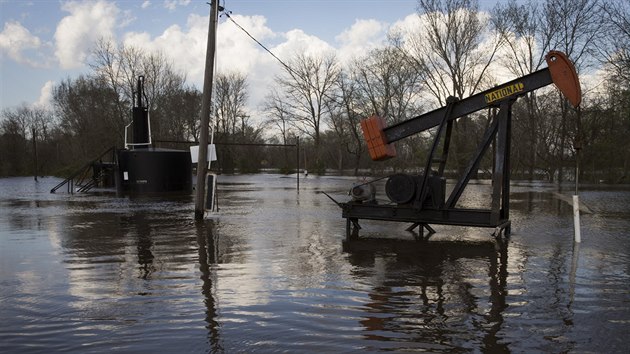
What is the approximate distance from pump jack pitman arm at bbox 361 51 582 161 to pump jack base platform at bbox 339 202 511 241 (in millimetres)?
1097

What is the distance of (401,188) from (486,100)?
2326 millimetres

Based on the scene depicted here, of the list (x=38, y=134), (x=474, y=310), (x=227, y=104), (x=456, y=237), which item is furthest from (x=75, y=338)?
(x=38, y=134)

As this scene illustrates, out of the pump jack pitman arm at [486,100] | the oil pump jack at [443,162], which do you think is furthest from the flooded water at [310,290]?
the pump jack pitman arm at [486,100]

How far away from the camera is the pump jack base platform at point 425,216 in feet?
30.2

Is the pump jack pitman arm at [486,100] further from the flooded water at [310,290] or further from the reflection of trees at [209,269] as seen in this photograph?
the reflection of trees at [209,269]

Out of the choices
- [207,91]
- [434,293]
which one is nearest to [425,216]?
[434,293]

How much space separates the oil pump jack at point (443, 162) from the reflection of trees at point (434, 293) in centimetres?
62

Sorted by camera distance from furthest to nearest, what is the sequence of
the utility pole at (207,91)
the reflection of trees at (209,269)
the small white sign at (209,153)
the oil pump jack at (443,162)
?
the small white sign at (209,153) → the utility pole at (207,91) → the oil pump jack at (443,162) → the reflection of trees at (209,269)

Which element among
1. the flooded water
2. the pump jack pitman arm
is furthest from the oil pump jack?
the flooded water

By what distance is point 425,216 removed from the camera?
31.6ft

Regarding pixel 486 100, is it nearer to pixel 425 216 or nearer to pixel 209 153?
pixel 425 216

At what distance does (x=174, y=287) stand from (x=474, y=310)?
3569 mm

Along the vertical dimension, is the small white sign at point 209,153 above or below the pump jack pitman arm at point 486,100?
below

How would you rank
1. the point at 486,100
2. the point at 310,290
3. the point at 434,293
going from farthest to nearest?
the point at 486,100 < the point at 310,290 < the point at 434,293
